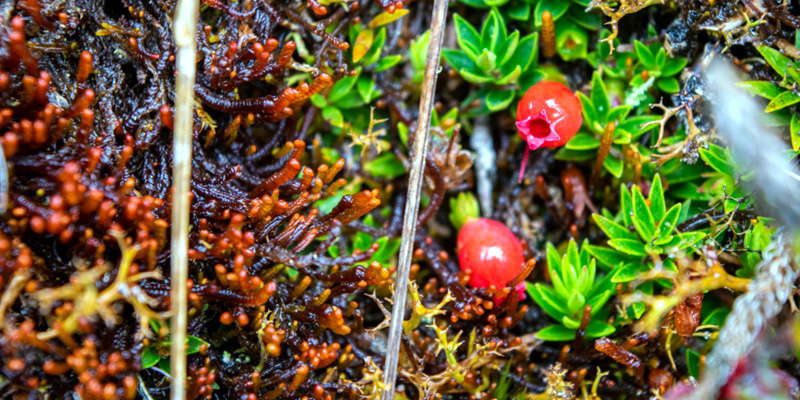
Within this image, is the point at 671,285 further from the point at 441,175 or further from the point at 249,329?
the point at 249,329

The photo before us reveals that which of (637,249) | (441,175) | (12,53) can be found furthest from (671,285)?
(12,53)

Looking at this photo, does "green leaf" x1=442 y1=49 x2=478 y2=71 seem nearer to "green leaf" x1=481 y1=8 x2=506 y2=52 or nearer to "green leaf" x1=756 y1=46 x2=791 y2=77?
"green leaf" x1=481 y1=8 x2=506 y2=52

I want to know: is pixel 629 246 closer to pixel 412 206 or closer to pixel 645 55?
pixel 645 55

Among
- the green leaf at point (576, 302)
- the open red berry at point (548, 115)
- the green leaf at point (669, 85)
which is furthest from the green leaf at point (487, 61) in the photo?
the green leaf at point (576, 302)

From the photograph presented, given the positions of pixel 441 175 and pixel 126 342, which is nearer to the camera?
pixel 126 342

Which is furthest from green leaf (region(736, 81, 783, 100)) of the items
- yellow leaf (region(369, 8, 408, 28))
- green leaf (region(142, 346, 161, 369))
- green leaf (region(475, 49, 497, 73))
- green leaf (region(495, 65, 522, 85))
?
green leaf (region(142, 346, 161, 369))

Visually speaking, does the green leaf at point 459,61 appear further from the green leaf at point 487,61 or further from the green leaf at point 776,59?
the green leaf at point 776,59
